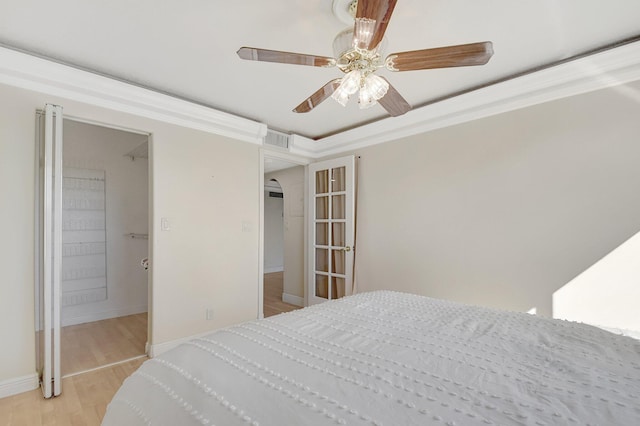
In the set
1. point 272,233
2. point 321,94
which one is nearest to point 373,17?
point 321,94

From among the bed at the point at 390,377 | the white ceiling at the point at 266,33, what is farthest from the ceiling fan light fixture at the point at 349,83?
the bed at the point at 390,377

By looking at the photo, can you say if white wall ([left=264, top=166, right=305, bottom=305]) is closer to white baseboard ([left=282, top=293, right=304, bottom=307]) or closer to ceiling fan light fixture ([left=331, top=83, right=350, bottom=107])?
white baseboard ([left=282, top=293, right=304, bottom=307])

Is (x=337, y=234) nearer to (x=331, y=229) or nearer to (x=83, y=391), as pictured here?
(x=331, y=229)

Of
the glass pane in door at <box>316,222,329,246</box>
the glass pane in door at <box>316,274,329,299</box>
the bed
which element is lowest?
the glass pane in door at <box>316,274,329,299</box>

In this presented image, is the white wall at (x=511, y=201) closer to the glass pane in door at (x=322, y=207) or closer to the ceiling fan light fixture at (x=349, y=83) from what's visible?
the glass pane in door at (x=322, y=207)

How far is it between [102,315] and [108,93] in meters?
2.88

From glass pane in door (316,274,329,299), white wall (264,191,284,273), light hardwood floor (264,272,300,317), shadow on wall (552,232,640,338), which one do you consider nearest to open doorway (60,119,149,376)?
light hardwood floor (264,272,300,317)

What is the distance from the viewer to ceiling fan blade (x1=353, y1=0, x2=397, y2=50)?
112 centimetres

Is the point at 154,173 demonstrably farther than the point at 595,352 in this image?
Yes

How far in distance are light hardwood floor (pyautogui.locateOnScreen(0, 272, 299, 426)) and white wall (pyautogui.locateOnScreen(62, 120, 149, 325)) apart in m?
0.51

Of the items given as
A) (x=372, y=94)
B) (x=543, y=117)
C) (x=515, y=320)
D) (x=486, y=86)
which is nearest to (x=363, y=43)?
(x=372, y=94)

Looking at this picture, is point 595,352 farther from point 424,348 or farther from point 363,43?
point 363,43

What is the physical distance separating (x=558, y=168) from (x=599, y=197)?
1.06ft

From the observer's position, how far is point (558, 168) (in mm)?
2227
